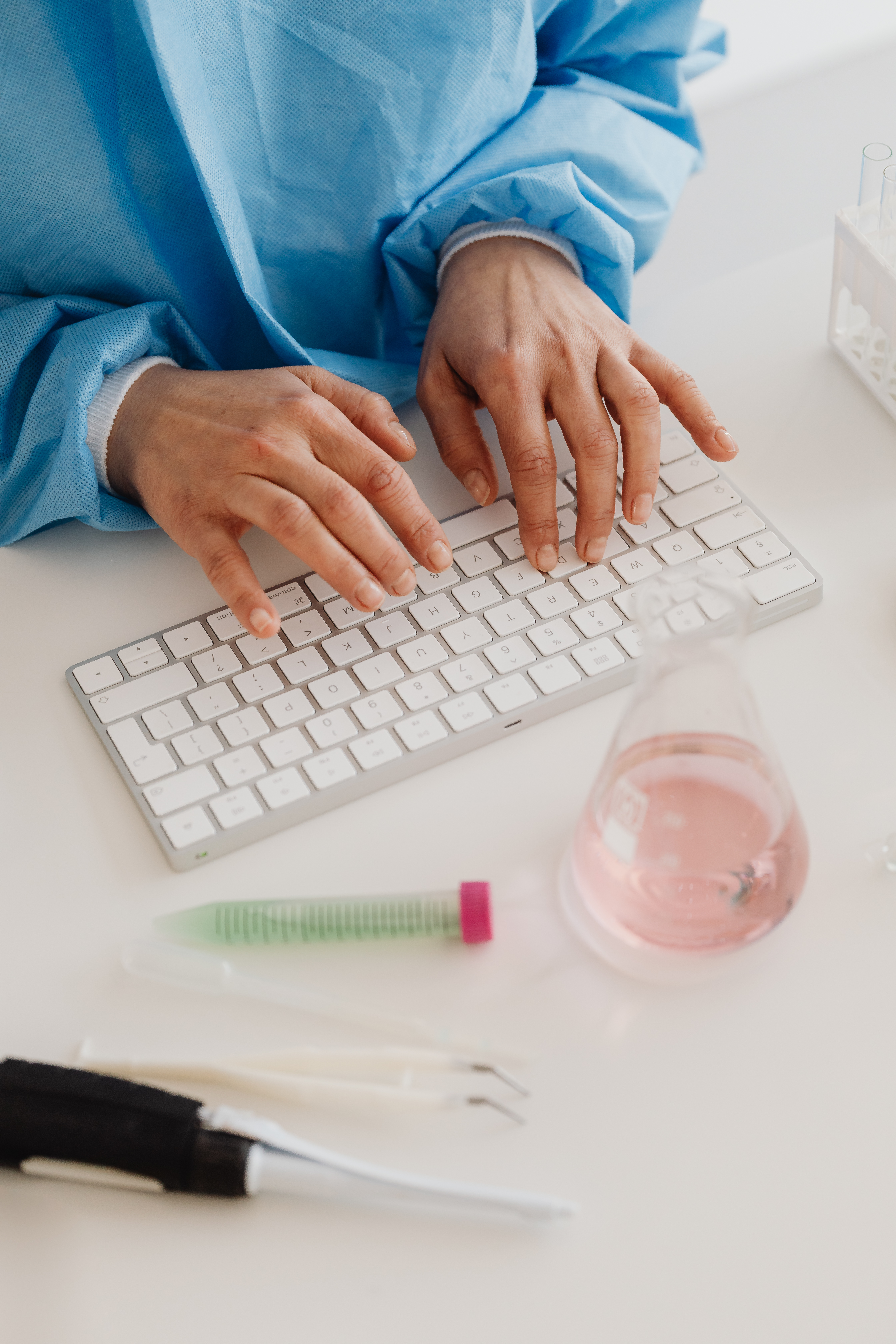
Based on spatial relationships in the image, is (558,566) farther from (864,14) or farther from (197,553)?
(864,14)

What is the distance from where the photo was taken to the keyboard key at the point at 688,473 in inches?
26.1

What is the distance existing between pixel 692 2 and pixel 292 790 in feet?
2.28

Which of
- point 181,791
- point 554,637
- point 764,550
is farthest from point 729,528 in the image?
point 181,791

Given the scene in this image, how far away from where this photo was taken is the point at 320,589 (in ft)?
2.09

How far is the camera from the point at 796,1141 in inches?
17.0

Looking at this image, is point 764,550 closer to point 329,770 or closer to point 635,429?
point 635,429

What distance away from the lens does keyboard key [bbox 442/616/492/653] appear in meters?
0.59

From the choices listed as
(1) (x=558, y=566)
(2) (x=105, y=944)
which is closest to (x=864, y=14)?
(1) (x=558, y=566)

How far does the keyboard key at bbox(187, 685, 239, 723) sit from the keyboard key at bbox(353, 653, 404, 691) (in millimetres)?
65

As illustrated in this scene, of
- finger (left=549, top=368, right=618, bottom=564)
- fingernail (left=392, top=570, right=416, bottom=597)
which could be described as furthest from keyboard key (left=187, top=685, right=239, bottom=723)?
finger (left=549, top=368, right=618, bottom=564)

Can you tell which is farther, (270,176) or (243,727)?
(270,176)

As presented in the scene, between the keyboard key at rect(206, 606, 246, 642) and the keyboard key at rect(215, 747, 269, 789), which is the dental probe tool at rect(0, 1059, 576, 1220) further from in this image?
the keyboard key at rect(206, 606, 246, 642)

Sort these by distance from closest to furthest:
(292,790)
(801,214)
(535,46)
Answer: (292,790) < (535,46) < (801,214)

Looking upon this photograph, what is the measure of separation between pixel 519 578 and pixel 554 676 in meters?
0.08
